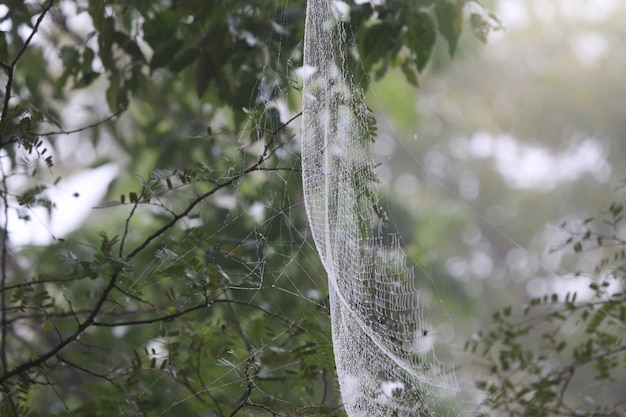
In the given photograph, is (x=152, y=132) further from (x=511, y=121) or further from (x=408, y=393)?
(x=511, y=121)

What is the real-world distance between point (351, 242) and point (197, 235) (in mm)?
220

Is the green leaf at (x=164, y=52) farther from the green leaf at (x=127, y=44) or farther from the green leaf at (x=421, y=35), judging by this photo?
the green leaf at (x=421, y=35)

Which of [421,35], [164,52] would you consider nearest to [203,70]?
[164,52]

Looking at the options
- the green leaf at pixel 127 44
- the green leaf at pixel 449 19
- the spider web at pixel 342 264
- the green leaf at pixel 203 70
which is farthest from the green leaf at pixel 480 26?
the green leaf at pixel 127 44

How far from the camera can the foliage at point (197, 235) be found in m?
0.98

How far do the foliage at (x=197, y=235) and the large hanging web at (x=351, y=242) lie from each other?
0.04 m

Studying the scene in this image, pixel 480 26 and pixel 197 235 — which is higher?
pixel 480 26

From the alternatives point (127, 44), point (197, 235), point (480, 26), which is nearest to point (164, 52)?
point (127, 44)

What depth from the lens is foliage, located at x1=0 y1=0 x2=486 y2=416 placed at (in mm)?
984

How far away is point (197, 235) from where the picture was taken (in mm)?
1077

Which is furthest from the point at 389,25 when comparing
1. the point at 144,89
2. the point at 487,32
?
the point at 144,89

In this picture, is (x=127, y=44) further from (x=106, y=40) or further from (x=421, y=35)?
(x=421, y=35)

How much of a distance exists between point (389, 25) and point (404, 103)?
1.54 meters

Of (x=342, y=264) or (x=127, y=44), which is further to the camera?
(x=127, y=44)
